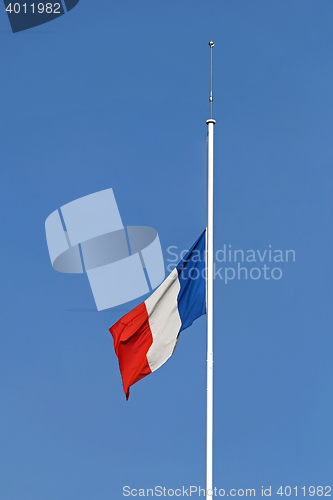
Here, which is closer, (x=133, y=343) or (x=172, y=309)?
Result: (x=172, y=309)

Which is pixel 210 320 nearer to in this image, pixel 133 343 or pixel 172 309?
pixel 172 309

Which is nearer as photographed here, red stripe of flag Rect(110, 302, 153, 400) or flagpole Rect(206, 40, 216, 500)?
flagpole Rect(206, 40, 216, 500)

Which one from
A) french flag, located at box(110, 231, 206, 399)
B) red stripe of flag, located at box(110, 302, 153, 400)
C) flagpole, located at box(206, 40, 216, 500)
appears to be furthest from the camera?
red stripe of flag, located at box(110, 302, 153, 400)

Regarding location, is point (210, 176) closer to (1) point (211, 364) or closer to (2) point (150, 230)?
(1) point (211, 364)

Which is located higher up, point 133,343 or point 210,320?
point 210,320

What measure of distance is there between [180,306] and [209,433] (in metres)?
3.11

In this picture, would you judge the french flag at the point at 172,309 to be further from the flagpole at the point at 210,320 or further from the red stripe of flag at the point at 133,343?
the flagpole at the point at 210,320

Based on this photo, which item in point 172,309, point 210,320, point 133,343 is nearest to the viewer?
point 210,320

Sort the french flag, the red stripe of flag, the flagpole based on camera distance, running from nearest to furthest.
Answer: the flagpole
the french flag
the red stripe of flag

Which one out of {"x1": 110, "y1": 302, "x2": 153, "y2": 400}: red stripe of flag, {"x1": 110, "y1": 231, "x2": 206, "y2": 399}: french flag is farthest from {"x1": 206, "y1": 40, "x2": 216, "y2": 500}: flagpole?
{"x1": 110, "y1": 302, "x2": 153, "y2": 400}: red stripe of flag

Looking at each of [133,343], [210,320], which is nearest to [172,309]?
[210,320]

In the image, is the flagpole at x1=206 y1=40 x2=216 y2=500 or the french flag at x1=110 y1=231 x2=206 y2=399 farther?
the french flag at x1=110 y1=231 x2=206 y2=399

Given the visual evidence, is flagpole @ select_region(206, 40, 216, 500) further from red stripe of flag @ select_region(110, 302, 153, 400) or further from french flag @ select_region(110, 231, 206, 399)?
red stripe of flag @ select_region(110, 302, 153, 400)

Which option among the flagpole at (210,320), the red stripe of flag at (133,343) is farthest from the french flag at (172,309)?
the flagpole at (210,320)
